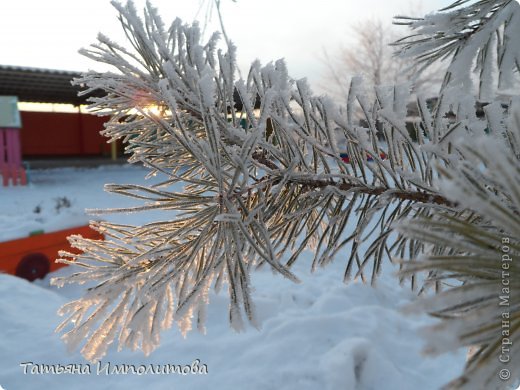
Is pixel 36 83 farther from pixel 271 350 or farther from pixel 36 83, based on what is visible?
pixel 271 350

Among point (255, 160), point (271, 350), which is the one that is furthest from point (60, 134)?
point (255, 160)

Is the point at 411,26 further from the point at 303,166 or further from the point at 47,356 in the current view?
the point at 47,356

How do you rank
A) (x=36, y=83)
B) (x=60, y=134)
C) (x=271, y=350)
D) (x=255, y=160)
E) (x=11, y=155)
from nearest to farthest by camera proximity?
(x=255, y=160) → (x=271, y=350) → (x=11, y=155) → (x=36, y=83) → (x=60, y=134)

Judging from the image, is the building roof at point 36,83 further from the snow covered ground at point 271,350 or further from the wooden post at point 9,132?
the snow covered ground at point 271,350

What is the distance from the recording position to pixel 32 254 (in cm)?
461

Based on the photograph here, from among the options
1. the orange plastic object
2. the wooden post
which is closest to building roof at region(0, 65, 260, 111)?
the wooden post

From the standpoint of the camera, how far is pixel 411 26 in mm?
1023

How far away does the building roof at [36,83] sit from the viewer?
11.6 metres

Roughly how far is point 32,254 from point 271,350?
3.22 meters

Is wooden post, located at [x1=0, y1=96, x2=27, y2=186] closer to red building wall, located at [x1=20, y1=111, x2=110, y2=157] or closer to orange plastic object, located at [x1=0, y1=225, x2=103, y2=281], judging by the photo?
red building wall, located at [x1=20, y1=111, x2=110, y2=157]

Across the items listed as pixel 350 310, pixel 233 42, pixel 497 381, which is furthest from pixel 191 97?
pixel 350 310

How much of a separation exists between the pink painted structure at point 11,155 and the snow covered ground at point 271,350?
9.74 meters

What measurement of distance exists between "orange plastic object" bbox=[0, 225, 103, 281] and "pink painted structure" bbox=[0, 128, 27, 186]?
28.8 ft

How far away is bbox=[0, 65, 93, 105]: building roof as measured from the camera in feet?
38.1
